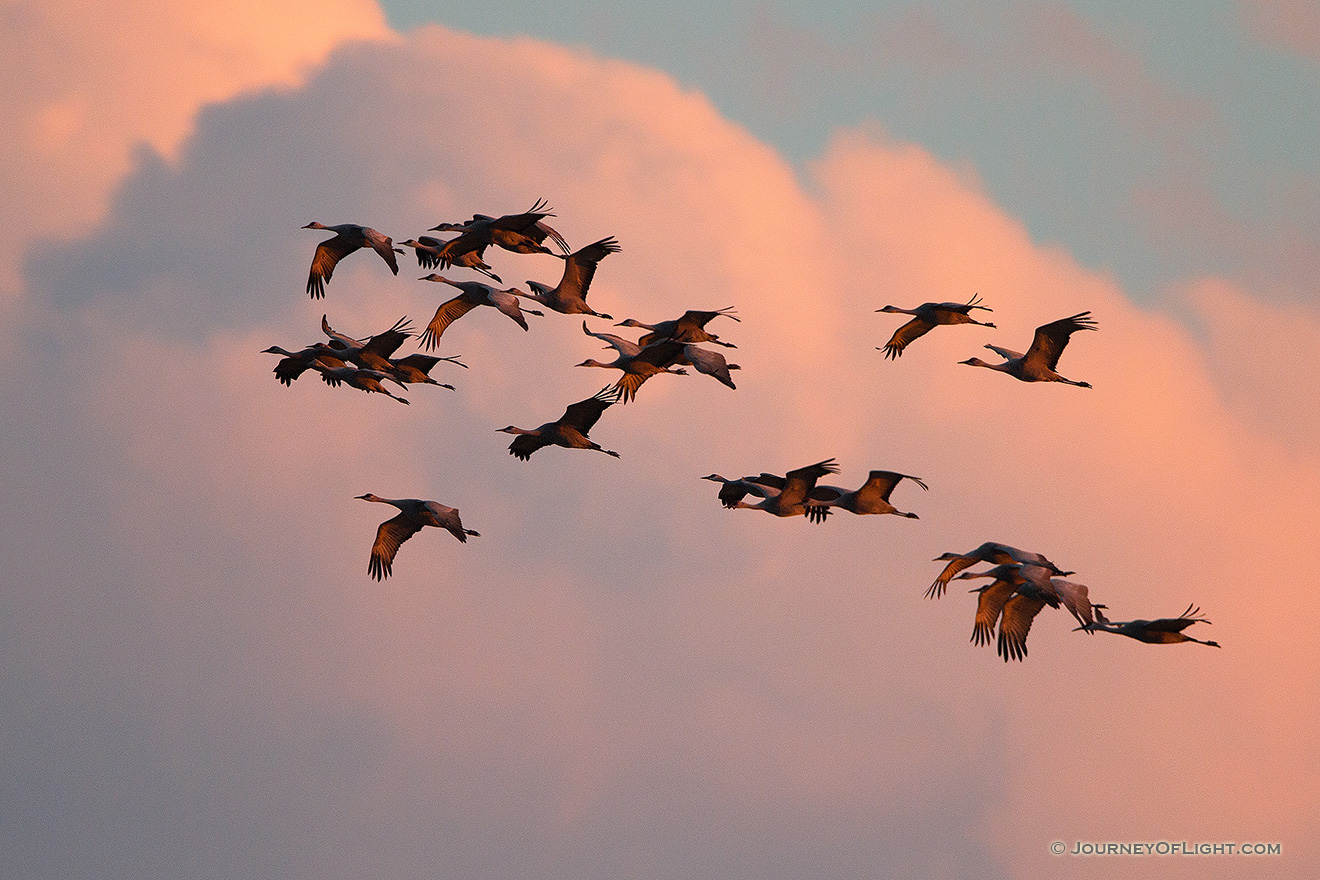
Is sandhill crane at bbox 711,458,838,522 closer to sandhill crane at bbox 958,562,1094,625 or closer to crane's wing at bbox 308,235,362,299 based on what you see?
sandhill crane at bbox 958,562,1094,625

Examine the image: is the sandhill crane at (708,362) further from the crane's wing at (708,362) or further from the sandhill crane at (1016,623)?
the sandhill crane at (1016,623)

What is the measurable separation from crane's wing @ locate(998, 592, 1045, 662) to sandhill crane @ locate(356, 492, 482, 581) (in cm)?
999

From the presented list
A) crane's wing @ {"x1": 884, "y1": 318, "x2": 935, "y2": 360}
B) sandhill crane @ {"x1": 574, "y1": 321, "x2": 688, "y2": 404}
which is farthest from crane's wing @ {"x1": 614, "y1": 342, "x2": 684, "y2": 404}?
crane's wing @ {"x1": 884, "y1": 318, "x2": 935, "y2": 360}

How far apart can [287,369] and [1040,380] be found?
51.2 feet

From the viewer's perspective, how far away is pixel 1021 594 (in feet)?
108

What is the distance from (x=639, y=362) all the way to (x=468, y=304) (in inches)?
Result: 211

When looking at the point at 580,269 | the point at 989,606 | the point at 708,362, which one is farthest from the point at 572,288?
the point at 989,606

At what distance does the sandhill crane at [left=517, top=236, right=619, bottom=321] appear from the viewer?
34.7 metres

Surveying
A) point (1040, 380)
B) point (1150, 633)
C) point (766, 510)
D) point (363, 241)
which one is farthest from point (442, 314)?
point (1150, 633)

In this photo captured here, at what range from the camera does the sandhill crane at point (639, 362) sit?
3294cm

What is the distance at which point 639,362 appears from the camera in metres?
33.5

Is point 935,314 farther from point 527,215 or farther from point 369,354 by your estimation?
point 369,354

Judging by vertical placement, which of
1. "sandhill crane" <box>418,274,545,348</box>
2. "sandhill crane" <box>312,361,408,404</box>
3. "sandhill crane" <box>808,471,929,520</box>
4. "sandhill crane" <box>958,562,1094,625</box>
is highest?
"sandhill crane" <box>418,274,545,348</box>

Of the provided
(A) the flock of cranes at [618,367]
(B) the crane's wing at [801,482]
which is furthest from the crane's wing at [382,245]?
(B) the crane's wing at [801,482]
